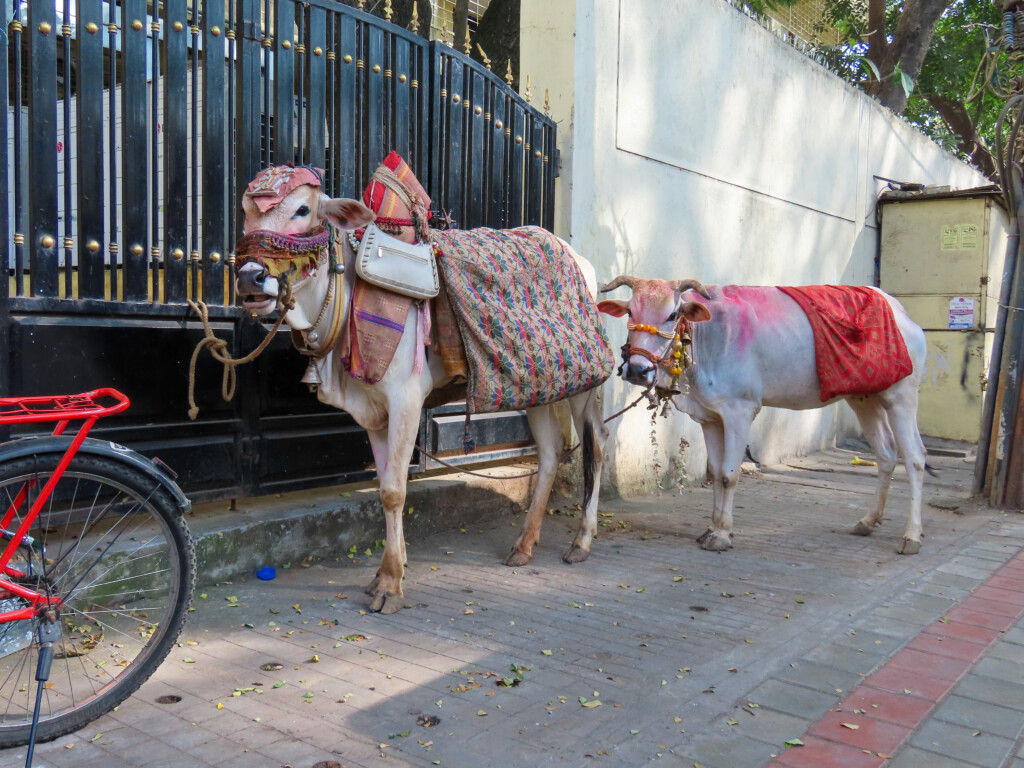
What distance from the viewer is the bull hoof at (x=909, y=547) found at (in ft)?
18.3

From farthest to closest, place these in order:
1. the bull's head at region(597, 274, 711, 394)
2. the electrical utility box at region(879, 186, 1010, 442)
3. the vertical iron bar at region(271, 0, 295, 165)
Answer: the electrical utility box at region(879, 186, 1010, 442) → the bull's head at region(597, 274, 711, 394) → the vertical iron bar at region(271, 0, 295, 165)

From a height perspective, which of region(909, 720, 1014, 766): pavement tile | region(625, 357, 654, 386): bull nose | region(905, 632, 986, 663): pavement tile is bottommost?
region(905, 632, 986, 663): pavement tile

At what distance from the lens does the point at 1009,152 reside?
720 cm

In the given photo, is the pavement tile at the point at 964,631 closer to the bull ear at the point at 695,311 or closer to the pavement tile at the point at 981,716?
the pavement tile at the point at 981,716

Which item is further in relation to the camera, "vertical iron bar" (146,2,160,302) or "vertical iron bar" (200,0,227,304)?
"vertical iron bar" (200,0,227,304)

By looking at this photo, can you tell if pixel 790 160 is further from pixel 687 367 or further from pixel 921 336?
pixel 687 367

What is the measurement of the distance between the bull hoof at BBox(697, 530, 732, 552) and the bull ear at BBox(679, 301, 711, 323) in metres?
1.39

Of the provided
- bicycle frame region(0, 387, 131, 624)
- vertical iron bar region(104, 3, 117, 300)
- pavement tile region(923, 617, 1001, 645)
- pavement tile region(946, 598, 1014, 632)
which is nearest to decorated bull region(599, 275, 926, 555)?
pavement tile region(946, 598, 1014, 632)

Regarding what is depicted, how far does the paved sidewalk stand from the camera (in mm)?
2869

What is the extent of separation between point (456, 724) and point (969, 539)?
14.8ft

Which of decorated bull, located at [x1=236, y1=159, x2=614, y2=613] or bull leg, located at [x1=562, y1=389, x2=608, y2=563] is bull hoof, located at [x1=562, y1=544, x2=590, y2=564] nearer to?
bull leg, located at [x1=562, y1=389, x2=608, y2=563]

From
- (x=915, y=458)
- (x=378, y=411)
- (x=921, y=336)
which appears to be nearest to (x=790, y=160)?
(x=921, y=336)

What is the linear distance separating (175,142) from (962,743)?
4.38 m

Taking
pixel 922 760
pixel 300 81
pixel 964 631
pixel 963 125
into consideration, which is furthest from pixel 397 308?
pixel 963 125
